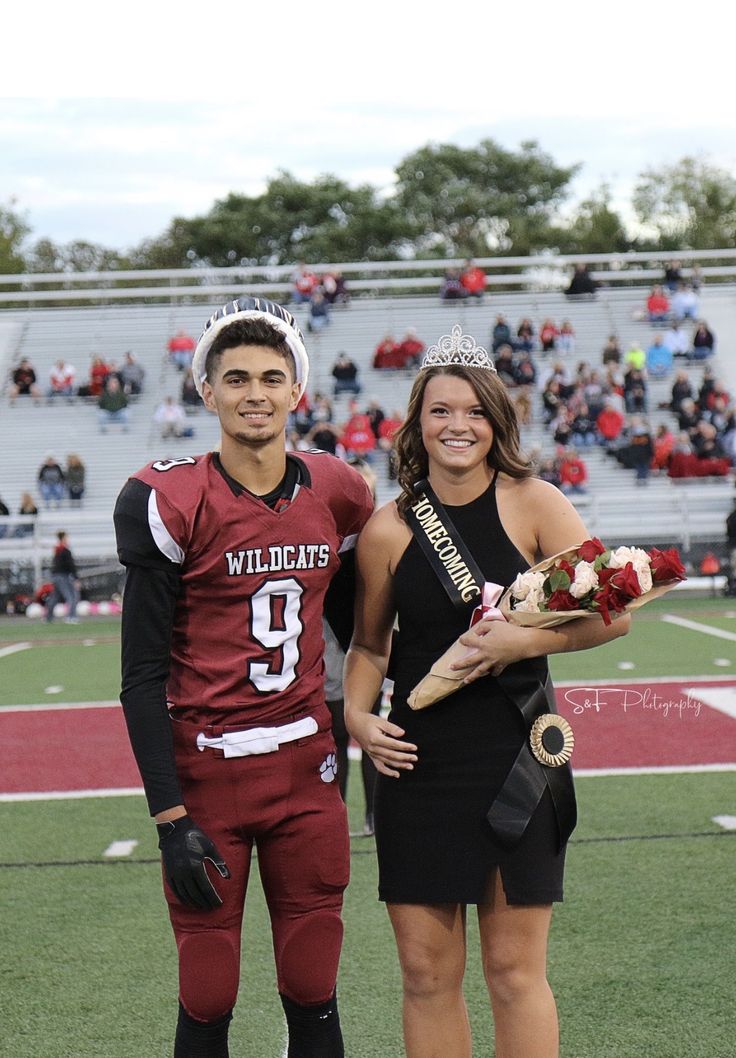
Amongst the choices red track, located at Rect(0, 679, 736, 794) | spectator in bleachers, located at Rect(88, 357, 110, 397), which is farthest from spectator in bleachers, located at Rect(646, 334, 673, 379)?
red track, located at Rect(0, 679, 736, 794)

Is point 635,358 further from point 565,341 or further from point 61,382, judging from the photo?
point 61,382

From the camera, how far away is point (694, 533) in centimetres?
Result: 1947

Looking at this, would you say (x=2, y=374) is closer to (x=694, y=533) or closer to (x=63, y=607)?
(x=63, y=607)

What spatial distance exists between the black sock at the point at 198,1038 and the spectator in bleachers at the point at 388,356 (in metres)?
22.7

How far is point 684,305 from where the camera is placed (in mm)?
26781

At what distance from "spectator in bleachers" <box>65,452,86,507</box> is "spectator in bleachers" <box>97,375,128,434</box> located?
3.16m

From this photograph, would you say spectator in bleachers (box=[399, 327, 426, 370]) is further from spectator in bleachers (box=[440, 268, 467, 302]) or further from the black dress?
the black dress

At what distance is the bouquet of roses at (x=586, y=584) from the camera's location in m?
2.88

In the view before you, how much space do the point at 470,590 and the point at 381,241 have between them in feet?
159

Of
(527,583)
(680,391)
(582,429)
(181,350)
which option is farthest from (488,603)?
(181,350)

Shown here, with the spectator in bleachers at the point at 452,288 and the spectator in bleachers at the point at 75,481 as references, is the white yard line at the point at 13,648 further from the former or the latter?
the spectator in bleachers at the point at 452,288

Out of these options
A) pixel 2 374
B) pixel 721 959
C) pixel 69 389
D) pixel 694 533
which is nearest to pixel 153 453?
pixel 69 389

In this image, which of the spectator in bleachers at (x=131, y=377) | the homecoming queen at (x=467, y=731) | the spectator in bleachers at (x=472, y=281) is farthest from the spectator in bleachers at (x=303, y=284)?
the homecoming queen at (x=467, y=731)

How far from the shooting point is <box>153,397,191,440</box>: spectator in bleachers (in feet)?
76.9
